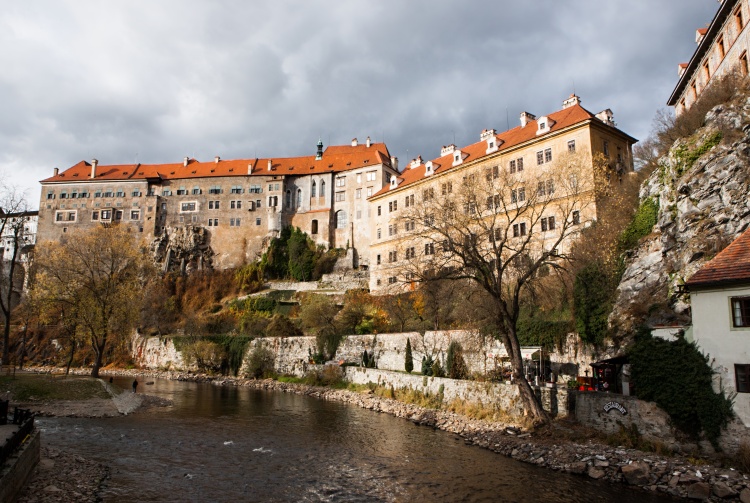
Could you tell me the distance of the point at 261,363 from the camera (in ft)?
128

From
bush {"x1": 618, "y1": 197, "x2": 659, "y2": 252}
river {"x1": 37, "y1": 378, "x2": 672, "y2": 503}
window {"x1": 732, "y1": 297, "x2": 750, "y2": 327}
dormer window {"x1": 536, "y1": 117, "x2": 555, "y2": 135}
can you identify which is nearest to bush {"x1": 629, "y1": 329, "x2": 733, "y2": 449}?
window {"x1": 732, "y1": 297, "x2": 750, "y2": 327}

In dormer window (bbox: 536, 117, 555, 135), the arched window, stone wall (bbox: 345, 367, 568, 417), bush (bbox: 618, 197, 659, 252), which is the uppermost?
dormer window (bbox: 536, 117, 555, 135)

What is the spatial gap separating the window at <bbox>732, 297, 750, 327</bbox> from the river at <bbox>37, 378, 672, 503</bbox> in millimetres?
5393

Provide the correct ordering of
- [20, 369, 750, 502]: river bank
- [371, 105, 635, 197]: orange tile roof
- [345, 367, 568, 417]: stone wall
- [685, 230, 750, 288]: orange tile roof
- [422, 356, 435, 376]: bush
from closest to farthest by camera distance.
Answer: [20, 369, 750, 502]: river bank, [685, 230, 750, 288]: orange tile roof, [345, 367, 568, 417]: stone wall, [422, 356, 435, 376]: bush, [371, 105, 635, 197]: orange tile roof

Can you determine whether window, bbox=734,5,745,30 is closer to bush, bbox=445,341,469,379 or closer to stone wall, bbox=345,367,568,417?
stone wall, bbox=345,367,568,417

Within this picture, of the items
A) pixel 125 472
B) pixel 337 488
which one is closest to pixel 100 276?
pixel 125 472

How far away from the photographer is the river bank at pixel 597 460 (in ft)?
38.3

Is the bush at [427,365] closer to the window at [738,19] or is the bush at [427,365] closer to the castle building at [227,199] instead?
the window at [738,19]

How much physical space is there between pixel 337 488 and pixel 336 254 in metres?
47.0

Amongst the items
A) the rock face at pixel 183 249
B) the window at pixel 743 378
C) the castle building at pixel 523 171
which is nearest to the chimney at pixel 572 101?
the castle building at pixel 523 171

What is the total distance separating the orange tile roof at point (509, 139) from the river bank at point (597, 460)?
24153 millimetres

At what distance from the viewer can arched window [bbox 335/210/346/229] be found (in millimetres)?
61188

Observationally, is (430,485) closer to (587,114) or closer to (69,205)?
(587,114)

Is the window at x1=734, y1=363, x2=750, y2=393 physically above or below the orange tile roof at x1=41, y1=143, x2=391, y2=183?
below
